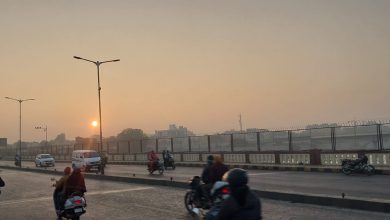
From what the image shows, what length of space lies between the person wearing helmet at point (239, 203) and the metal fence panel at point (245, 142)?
94.6ft

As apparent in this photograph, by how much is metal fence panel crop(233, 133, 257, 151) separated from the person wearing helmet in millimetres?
28842

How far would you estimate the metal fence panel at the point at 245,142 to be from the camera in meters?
33.4

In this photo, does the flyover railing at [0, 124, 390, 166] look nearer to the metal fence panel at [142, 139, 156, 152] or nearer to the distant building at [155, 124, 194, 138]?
the metal fence panel at [142, 139, 156, 152]

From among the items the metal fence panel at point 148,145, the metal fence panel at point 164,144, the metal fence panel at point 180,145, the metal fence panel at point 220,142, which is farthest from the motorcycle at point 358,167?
the metal fence panel at point 148,145

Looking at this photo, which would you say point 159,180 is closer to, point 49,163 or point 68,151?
point 49,163

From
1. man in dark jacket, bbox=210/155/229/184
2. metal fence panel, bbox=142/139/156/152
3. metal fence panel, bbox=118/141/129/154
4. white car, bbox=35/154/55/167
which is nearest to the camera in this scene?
man in dark jacket, bbox=210/155/229/184

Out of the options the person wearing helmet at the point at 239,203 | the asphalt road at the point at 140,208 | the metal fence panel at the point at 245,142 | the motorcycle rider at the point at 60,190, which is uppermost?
the metal fence panel at the point at 245,142

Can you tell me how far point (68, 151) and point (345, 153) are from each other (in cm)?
5561

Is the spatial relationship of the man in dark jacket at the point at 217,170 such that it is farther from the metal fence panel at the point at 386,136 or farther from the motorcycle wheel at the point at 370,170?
the metal fence panel at the point at 386,136

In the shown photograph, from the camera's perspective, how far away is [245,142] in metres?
34.7

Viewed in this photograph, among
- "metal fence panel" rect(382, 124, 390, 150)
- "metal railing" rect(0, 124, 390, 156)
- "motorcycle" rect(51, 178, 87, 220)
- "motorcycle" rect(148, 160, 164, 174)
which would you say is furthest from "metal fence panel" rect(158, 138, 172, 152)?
"motorcycle" rect(51, 178, 87, 220)

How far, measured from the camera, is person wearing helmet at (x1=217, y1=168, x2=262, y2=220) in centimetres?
430

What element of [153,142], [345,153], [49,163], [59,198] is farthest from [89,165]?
[59,198]

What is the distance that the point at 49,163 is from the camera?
51.4m
